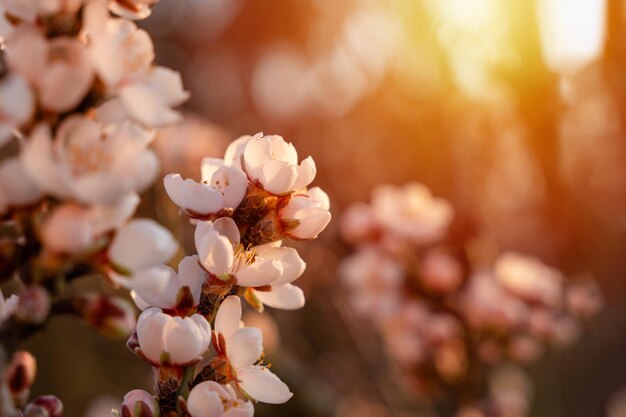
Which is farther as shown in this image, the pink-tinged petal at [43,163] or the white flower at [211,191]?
the white flower at [211,191]

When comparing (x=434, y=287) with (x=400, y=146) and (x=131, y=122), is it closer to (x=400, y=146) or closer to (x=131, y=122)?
(x=131, y=122)

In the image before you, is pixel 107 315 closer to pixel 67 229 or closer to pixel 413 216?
pixel 67 229

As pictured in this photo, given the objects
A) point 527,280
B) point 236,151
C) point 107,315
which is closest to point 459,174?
point 527,280

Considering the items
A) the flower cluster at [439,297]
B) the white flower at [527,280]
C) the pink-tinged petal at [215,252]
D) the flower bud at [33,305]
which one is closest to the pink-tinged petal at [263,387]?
the pink-tinged petal at [215,252]

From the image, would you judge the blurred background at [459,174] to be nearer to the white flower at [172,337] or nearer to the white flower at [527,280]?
the white flower at [527,280]

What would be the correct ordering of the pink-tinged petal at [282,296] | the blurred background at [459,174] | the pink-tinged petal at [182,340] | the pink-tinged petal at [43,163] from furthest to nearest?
the blurred background at [459,174] → the pink-tinged petal at [282,296] → the pink-tinged petal at [182,340] → the pink-tinged petal at [43,163]

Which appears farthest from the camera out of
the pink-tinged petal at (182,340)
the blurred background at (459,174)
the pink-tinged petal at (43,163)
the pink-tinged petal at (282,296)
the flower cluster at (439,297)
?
the blurred background at (459,174)

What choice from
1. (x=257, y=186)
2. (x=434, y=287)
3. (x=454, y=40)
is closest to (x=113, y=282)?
(x=257, y=186)
